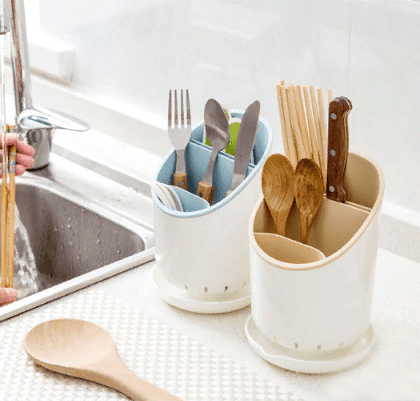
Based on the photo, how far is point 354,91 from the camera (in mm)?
960

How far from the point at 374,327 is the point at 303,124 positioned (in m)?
0.26

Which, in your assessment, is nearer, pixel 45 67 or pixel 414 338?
pixel 414 338

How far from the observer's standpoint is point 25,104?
116cm

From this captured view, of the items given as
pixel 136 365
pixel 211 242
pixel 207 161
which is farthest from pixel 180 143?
pixel 136 365

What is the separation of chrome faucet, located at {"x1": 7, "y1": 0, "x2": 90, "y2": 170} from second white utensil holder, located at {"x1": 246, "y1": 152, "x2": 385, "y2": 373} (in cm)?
48

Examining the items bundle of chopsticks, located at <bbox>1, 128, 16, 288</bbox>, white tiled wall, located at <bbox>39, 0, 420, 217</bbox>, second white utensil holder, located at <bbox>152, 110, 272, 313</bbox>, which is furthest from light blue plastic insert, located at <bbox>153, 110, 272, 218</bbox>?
bundle of chopsticks, located at <bbox>1, 128, 16, 288</bbox>

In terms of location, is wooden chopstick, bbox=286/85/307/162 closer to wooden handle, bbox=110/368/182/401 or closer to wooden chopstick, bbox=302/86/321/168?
wooden chopstick, bbox=302/86/321/168

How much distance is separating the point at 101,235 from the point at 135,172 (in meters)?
0.17

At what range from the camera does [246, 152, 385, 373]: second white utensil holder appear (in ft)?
2.12

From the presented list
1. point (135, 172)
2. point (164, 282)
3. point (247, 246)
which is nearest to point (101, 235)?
point (135, 172)

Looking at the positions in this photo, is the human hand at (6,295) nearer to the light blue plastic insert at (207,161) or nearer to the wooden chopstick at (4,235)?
the wooden chopstick at (4,235)

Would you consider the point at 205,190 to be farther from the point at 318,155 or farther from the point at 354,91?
the point at 354,91

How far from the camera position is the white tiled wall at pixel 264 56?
0.91 meters

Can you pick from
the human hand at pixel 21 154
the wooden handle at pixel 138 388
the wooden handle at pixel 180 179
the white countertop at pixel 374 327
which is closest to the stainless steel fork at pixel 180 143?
the wooden handle at pixel 180 179
